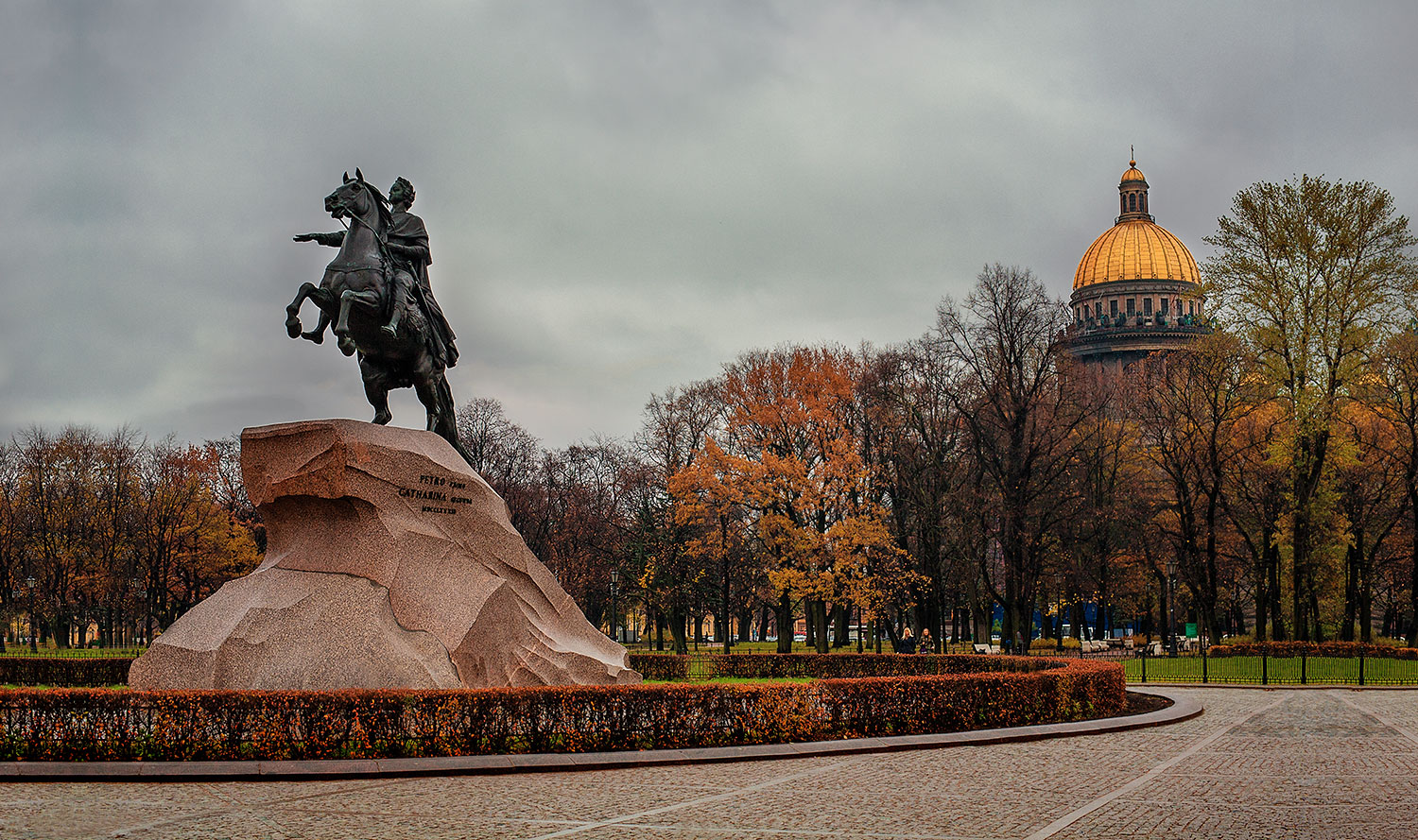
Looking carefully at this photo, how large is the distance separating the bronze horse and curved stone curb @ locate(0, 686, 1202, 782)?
6388 mm

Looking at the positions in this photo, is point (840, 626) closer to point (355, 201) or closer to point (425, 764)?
point (355, 201)

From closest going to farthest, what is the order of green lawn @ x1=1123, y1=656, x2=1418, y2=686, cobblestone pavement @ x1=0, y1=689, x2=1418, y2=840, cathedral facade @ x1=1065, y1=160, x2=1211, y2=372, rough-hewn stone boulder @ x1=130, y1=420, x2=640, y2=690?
cobblestone pavement @ x1=0, y1=689, x2=1418, y2=840, rough-hewn stone boulder @ x1=130, y1=420, x2=640, y2=690, green lawn @ x1=1123, y1=656, x2=1418, y2=686, cathedral facade @ x1=1065, y1=160, x2=1211, y2=372

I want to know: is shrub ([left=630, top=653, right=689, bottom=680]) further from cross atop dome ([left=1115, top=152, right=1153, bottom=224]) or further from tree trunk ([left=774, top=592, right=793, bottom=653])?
cross atop dome ([left=1115, top=152, right=1153, bottom=224])

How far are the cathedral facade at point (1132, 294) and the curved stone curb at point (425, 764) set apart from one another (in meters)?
103

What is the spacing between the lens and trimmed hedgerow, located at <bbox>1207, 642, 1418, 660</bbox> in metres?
40.5

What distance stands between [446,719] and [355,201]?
27.1 ft

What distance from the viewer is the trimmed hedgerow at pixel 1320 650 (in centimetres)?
4050

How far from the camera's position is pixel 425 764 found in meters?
13.9

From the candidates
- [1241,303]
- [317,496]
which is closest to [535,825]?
[317,496]

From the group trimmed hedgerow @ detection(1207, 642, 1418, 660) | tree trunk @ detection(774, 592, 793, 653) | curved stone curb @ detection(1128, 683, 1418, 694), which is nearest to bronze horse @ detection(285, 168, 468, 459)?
curved stone curb @ detection(1128, 683, 1418, 694)

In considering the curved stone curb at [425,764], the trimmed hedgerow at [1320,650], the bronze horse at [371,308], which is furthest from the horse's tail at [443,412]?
the trimmed hedgerow at [1320,650]

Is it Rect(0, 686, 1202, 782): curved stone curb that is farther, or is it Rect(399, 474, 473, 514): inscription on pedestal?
Rect(399, 474, 473, 514): inscription on pedestal

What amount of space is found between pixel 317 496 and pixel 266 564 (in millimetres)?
1525

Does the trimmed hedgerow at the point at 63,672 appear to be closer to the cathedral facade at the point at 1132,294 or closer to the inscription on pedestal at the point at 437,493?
the inscription on pedestal at the point at 437,493
